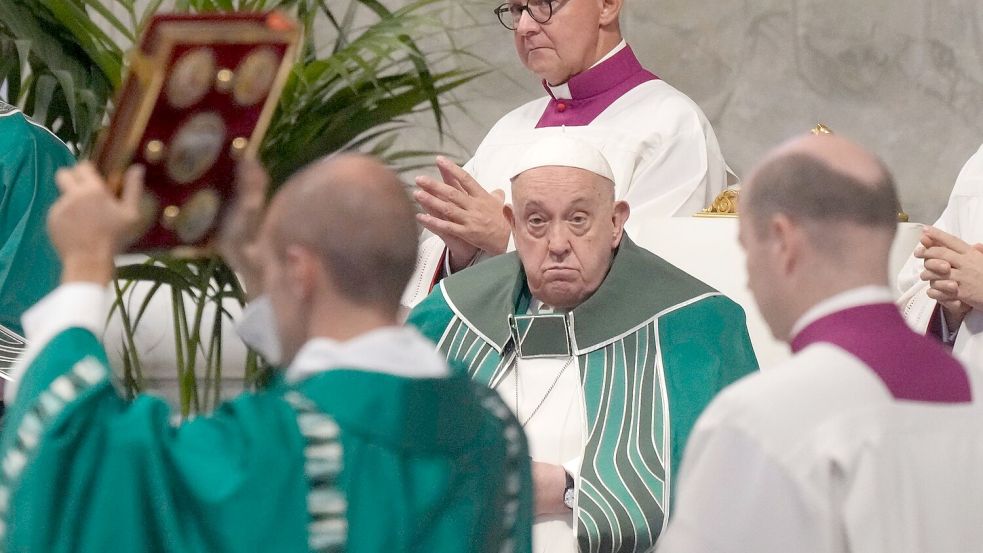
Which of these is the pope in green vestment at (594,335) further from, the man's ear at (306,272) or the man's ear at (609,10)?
the man's ear at (306,272)

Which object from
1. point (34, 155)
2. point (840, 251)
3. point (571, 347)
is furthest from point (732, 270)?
point (840, 251)

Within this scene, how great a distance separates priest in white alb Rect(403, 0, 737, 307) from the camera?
5.45 metres

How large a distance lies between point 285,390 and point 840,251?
2.74 ft

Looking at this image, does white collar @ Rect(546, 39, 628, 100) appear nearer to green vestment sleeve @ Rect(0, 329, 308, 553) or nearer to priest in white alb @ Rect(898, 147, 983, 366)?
priest in white alb @ Rect(898, 147, 983, 366)

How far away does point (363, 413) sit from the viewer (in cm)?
240

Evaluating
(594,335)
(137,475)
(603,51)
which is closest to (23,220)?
(594,335)

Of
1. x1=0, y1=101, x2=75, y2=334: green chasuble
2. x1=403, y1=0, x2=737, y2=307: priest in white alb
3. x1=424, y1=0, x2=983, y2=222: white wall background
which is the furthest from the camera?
x1=424, y1=0, x2=983, y2=222: white wall background

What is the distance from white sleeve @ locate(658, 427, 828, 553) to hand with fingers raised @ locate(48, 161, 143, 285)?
0.89 metres

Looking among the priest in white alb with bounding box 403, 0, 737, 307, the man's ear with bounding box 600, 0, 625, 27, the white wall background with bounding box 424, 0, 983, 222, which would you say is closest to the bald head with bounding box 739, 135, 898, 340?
the priest in white alb with bounding box 403, 0, 737, 307

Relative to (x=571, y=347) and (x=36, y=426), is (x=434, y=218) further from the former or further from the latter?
(x=36, y=426)

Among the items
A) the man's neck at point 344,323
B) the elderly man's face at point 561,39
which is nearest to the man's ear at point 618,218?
the elderly man's face at point 561,39

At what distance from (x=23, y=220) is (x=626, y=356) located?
1787 mm

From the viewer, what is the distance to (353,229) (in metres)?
2.46

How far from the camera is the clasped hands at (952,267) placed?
14.1ft
